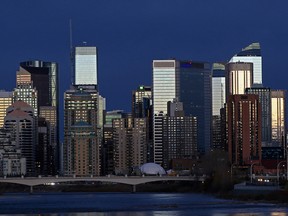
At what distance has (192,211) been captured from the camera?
120188mm

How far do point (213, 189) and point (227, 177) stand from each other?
5.02m

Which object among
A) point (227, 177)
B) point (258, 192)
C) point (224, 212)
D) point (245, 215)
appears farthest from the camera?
point (227, 177)

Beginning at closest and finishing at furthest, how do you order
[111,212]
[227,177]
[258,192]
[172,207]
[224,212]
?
[224,212] < [111,212] < [172,207] < [258,192] < [227,177]

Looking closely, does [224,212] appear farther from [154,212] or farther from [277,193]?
[277,193]

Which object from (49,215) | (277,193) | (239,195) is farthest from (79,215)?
(239,195)

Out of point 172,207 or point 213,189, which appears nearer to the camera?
point 172,207

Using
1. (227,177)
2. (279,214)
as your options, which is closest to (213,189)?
(227,177)

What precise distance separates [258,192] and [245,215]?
41.6 metres

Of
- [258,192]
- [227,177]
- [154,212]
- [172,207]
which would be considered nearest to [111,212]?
[154,212]

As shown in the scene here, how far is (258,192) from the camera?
Answer: 148m

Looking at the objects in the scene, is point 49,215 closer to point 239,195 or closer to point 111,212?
point 111,212

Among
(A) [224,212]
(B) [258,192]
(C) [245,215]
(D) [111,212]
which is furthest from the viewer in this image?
(B) [258,192]

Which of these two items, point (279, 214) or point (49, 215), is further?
point (49, 215)

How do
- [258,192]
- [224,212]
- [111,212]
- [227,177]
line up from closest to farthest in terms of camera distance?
[224,212] → [111,212] → [258,192] → [227,177]
